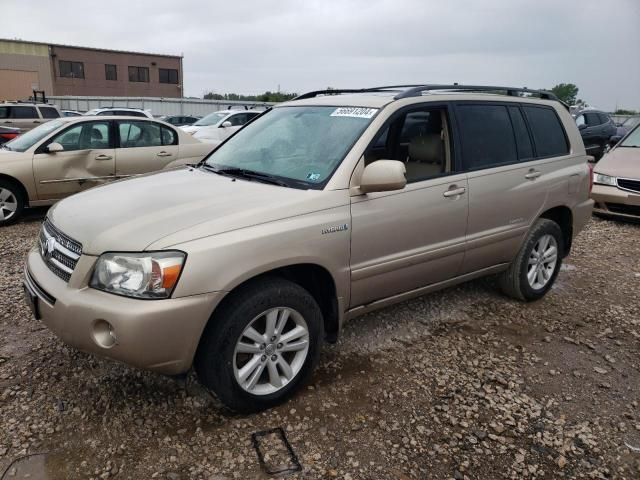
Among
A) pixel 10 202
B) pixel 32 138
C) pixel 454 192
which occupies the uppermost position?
pixel 454 192

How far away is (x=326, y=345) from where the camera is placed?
3672mm

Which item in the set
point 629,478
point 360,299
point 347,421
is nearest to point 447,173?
point 360,299

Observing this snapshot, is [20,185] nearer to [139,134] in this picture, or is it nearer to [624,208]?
[139,134]

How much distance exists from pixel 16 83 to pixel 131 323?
56.3 m

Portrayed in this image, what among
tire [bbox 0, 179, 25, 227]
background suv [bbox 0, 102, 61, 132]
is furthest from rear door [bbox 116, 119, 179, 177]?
background suv [bbox 0, 102, 61, 132]

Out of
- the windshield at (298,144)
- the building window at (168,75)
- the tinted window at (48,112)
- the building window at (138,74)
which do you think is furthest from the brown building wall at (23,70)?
the windshield at (298,144)

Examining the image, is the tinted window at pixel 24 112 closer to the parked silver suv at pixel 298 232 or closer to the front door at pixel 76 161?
the front door at pixel 76 161

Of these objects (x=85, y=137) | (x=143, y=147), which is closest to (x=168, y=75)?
(x=143, y=147)

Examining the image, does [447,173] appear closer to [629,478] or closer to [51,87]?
[629,478]

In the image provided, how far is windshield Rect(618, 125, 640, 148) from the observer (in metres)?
8.64

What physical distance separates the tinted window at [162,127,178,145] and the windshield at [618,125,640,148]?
7637 millimetres

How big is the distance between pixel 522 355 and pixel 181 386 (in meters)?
2.38

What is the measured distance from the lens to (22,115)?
14953 millimetres

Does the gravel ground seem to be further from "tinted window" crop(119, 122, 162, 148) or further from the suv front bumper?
"tinted window" crop(119, 122, 162, 148)
